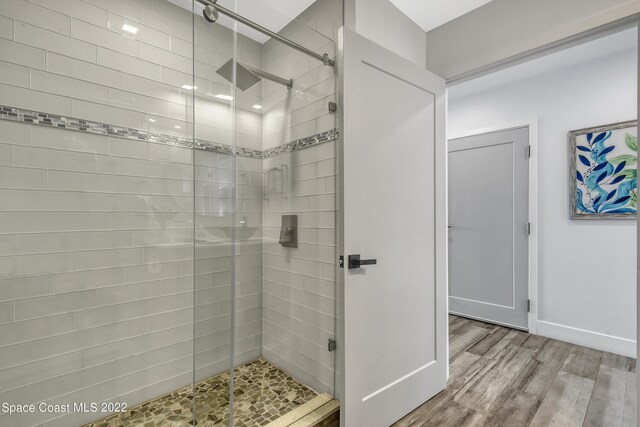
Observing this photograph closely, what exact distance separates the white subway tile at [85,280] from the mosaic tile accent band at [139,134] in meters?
0.76

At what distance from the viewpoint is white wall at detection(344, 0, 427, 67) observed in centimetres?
163

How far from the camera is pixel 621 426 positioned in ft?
Answer: 5.33

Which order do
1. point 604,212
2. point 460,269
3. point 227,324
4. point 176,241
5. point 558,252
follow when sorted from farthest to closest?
point 460,269, point 558,252, point 604,212, point 176,241, point 227,324

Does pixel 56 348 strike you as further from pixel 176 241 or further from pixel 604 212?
pixel 604 212

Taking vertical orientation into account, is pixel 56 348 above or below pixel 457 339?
above

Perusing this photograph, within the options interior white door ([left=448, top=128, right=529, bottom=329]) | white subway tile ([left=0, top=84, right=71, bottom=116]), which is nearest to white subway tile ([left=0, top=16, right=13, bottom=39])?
white subway tile ([left=0, top=84, right=71, bottom=116])

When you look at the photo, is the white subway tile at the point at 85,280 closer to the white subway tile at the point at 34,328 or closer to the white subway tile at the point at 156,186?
the white subway tile at the point at 34,328

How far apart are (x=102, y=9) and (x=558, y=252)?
12.7 ft

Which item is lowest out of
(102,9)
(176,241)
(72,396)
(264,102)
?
(72,396)

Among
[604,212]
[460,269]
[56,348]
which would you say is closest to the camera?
[56,348]

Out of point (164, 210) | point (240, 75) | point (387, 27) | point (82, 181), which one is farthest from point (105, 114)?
point (387, 27)

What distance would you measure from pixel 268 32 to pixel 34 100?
1.19 metres

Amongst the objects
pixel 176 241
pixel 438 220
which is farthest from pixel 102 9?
pixel 438 220

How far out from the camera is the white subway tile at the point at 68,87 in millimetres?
1455
